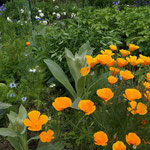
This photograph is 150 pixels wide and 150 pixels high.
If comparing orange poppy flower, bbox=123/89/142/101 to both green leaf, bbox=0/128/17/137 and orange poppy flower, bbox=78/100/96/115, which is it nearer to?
orange poppy flower, bbox=78/100/96/115

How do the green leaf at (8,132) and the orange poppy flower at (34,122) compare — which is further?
Result: the green leaf at (8,132)

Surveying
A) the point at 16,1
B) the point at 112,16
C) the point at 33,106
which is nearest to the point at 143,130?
the point at 33,106

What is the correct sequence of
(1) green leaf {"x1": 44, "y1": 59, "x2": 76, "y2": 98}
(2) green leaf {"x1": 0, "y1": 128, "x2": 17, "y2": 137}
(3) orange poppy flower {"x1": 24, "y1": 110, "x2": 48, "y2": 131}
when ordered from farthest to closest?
(1) green leaf {"x1": 44, "y1": 59, "x2": 76, "y2": 98}
(2) green leaf {"x1": 0, "y1": 128, "x2": 17, "y2": 137}
(3) orange poppy flower {"x1": 24, "y1": 110, "x2": 48, "y2": 131}

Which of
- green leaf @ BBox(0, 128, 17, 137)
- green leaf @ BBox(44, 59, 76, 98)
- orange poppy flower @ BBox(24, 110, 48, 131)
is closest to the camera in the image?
orange poppy flower @ BBox(24, 110, 48, 131)

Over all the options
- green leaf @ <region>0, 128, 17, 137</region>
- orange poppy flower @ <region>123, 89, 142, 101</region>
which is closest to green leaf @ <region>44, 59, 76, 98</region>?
green leaf @ <region>0, 128, 17, 137</region>

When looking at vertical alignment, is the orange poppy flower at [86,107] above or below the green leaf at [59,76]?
above

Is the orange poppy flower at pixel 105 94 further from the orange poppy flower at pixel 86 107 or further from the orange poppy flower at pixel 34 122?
the orange poppy flower at pixel 34 122

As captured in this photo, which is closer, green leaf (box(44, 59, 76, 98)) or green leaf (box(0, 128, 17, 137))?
green leaf (box(0, 128, 17, 137))

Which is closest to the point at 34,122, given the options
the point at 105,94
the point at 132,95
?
the point at 105,94

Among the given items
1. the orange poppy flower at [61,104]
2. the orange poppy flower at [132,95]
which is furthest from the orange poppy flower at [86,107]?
the orange poppy flower at [132,95]

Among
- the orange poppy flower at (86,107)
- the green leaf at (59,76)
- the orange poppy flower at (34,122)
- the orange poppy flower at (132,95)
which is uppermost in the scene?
the orange poppy flower at (132,95)

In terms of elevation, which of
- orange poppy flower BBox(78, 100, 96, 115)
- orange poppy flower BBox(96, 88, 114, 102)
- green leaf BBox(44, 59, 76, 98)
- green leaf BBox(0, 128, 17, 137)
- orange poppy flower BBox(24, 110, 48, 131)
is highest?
orange poppy flower BBox(96, 88, 114, 102)

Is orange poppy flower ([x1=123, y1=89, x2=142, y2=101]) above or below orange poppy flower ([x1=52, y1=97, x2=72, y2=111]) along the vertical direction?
above

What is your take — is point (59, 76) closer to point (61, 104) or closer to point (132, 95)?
point (61, 104)
